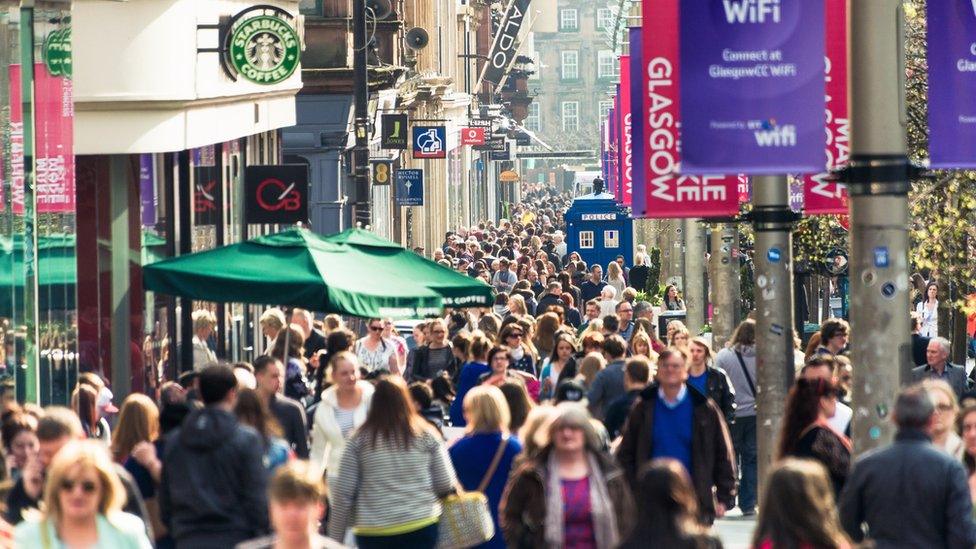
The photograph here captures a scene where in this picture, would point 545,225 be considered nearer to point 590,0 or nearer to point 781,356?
point 781,356

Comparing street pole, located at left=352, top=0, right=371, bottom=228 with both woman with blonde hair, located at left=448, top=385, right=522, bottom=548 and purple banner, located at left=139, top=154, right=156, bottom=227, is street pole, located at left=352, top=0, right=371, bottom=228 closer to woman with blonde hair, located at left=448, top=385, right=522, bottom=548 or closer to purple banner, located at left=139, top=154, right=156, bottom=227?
purple banner, located at left=139, top=154, right=156, bottom=227

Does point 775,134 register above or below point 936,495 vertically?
above

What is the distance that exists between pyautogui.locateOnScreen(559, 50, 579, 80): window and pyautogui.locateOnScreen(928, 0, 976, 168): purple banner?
7070 inches

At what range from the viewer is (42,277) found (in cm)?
1426

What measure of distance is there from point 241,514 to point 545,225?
60.3 meters

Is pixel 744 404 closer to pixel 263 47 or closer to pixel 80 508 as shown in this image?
pixel 263 47

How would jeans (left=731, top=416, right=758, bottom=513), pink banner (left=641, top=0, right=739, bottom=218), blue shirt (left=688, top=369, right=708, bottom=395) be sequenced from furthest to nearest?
jeans (left=731, top=416, right=758, bottom=513) < pink banner (left=641, top=0, right=739, bottom=218) < blue shirt (left=688, top=369, right=708, bottom=395)

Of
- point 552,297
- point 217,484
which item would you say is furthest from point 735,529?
point 552,297

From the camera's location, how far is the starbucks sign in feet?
65.5

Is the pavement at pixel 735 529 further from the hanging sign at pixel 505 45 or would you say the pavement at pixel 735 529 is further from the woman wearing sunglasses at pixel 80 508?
the hanging sign at pixel 505 45

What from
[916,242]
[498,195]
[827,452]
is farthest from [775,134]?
[498,195]

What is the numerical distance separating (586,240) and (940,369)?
32.2m

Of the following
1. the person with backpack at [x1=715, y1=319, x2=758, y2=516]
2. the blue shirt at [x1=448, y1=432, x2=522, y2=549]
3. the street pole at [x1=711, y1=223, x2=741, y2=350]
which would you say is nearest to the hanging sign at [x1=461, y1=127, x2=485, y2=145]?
the street pole at [x1=711, y1=223, x2=741, y2=350]

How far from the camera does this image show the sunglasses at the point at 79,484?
7.25 meters
